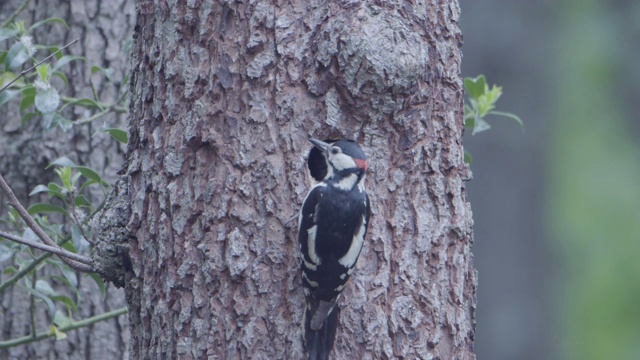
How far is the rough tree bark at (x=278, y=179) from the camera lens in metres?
2.41

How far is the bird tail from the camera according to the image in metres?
2.37

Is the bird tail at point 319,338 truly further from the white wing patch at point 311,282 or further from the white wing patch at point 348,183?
the white wing patch at point 348,183

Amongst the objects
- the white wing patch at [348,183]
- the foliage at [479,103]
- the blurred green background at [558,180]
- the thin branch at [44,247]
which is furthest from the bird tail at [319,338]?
the blurred green background at [558,180]

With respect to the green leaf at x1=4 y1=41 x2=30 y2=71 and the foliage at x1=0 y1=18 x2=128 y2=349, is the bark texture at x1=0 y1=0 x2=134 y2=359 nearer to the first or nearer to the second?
the foliage at x1=0 y1=18 x2=128 y2=349

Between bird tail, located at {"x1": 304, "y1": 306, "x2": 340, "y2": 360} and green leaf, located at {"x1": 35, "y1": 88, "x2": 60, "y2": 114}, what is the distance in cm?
115

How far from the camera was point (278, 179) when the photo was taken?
2463mm

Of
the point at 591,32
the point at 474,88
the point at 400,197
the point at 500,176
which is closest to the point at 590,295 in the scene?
the point at 591,32

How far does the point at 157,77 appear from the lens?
258 centimetres

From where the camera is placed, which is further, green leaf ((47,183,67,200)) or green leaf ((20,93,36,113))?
green leaf ((20,93,36,113))

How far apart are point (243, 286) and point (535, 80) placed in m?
4.52

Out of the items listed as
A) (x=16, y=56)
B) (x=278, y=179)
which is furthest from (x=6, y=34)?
(x=278, y=179)

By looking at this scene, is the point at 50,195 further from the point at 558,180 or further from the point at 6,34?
the point at 558,180

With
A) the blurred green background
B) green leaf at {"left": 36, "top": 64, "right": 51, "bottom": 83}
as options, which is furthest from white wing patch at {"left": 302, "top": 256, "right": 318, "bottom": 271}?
the blurred green background

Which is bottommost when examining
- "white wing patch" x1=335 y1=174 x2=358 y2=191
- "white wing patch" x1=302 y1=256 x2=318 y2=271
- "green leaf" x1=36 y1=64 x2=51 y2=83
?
"white wing patch" x1=302 y1=256 x2=318 y2=271
